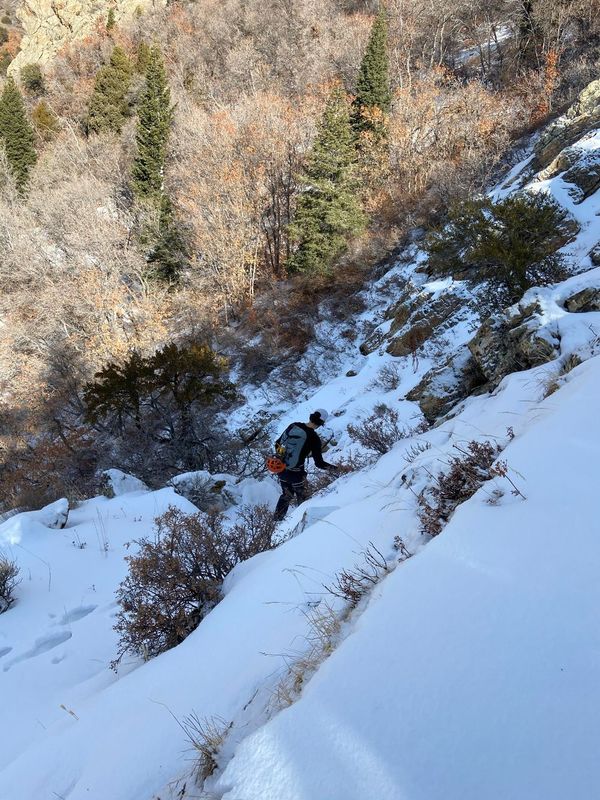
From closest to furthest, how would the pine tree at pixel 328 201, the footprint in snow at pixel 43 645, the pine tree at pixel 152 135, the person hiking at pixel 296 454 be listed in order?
the footprint in snow at pixel 43 645, the person hiking at pixel 296 454, the pine tree at pixel 328 201, the pine tree at pixel 152 135

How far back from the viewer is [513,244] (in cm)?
752

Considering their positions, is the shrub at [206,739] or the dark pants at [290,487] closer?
the shrub at [206,739]

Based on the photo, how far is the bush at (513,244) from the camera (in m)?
7.44

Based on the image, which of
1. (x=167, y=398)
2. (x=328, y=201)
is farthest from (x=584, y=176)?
(x=167, y=398)

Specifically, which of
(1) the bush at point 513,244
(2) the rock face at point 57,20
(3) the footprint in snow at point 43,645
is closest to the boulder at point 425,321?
(1) the bush at point 513,244

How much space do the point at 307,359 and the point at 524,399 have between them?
14.3 meters

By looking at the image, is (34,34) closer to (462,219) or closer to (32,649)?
(462,219)

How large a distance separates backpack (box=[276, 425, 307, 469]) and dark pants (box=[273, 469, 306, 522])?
5.1 inches

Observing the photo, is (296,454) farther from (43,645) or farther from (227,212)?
(227,212)

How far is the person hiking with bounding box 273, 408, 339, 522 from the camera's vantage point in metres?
6.02

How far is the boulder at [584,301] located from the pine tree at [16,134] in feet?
115

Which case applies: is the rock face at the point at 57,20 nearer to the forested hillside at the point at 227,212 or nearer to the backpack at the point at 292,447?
the forested hillside at the point at 227,212

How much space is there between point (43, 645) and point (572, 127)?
60.5 feet

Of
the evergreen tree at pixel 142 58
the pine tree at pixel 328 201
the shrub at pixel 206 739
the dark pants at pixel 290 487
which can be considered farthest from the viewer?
the evergreen tree at pixel 142 58
